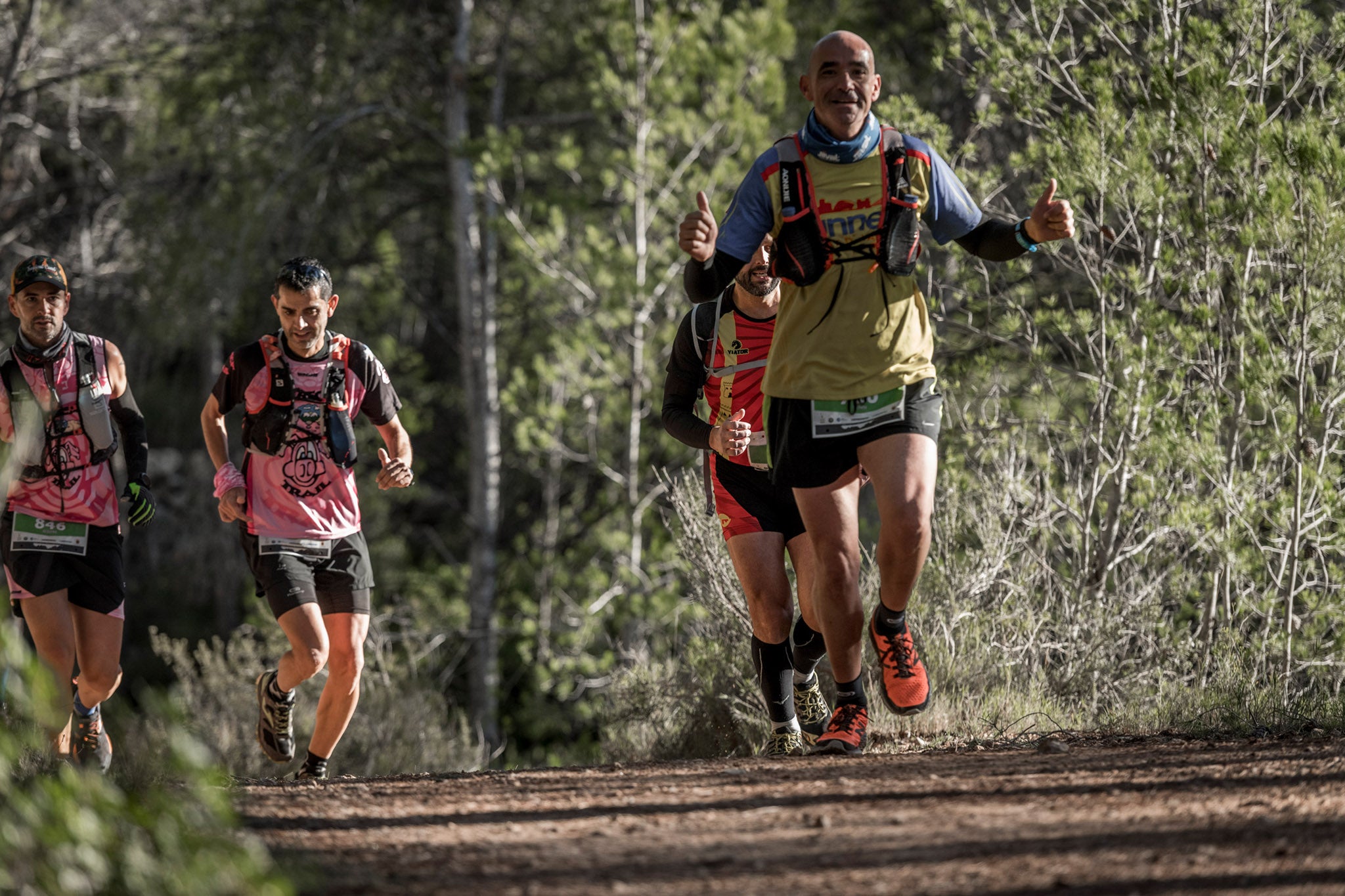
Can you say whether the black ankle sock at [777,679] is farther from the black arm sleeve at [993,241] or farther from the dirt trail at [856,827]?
the black arm sleeve at [993,241]

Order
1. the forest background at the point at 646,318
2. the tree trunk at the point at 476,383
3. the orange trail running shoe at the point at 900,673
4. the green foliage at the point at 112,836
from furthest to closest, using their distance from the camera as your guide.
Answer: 1. the tree trunk at the point at 476,383
2. the forest background at the point at 646,318
3. the orange trail running shoe at the point at 900,673
4. the green foliage at the point at 112,836

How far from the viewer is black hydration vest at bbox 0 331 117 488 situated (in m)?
5.71

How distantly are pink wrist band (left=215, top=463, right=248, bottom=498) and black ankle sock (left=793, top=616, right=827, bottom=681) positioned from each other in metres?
2.26

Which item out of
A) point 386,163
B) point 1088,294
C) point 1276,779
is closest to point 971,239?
point 1276,779

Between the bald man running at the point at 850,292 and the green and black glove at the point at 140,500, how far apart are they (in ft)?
8.65

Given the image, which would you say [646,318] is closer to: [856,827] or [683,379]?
[683,379]

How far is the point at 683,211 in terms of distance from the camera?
54.1ft

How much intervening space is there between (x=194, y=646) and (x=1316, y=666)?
53.2ft

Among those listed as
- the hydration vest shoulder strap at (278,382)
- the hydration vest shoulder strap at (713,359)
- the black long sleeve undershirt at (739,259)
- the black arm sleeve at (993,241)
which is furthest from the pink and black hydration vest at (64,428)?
the black arm sleeve at (993,241)

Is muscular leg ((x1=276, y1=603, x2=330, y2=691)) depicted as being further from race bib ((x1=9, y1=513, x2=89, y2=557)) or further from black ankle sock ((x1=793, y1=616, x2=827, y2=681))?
black ankle sock ((x1=793, y1=616, x2=827, y2=681))

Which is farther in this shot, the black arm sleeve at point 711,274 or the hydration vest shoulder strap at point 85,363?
the hydration vest shoulder strap at point 85,363

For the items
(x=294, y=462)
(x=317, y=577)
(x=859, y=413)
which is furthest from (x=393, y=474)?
(x=859, y=413)

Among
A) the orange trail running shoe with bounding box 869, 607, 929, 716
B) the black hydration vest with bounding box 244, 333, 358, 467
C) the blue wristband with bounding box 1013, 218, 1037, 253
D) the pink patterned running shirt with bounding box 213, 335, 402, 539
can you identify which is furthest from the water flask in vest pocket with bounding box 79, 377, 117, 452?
the blue wristband with bounding box 1013, 218, 1037, 253

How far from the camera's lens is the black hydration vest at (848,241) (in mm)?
4582
